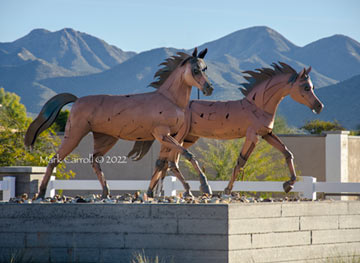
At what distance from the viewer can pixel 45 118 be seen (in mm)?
8266

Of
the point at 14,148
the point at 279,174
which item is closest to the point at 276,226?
the point at 14,148

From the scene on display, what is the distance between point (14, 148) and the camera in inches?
616

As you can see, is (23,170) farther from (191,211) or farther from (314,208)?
(314,208)

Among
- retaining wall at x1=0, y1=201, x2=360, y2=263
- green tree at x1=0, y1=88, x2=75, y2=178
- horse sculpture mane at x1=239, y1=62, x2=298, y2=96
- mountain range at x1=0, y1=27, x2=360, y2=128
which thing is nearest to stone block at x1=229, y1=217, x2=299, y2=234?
retaining wall at x1=0, y1=201, x2=360, y2=263

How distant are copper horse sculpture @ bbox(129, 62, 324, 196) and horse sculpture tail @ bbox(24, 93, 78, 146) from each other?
128cm

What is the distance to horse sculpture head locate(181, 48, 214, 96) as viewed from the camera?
7738mm

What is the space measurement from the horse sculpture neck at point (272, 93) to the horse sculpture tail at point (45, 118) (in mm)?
2781

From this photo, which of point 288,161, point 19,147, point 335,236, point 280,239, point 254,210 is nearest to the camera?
point 254,210

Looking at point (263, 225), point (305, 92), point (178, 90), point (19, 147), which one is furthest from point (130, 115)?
point (19, 147)

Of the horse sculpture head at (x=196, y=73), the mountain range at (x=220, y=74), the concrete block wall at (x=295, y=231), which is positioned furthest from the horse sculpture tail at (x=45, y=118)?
the mountain range at (x=220, y=74)

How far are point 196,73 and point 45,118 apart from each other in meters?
2.15

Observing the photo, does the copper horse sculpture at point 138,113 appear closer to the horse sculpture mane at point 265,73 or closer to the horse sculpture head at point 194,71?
the horse sculpture head at point 194,71

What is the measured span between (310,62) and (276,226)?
177 meters

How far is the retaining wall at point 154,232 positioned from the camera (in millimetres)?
6418
